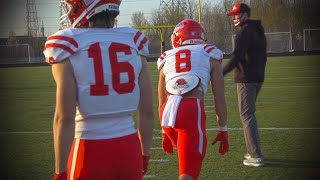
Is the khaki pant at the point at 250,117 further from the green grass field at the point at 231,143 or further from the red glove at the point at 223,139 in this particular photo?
the red glove at the point at 223,139

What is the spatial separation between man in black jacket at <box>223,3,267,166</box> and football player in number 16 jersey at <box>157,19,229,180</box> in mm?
1476

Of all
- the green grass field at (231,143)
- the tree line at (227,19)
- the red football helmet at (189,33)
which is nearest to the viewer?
the red football helmet at (189,33)

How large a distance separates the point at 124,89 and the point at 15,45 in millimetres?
37633

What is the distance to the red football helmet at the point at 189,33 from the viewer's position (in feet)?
12.3

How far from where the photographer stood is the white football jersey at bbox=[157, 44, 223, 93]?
3.57 m

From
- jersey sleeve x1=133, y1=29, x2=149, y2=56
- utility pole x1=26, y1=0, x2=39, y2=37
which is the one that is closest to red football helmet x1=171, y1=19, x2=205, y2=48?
jersey sleeve x1=133, y1=29, x2=149, y2=56

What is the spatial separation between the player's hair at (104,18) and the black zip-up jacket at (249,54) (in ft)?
9.85

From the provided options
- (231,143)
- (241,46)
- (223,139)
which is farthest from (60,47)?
(231,143)

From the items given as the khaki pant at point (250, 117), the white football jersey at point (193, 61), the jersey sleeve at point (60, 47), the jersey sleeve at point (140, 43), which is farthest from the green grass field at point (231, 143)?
the jersey sleeve at point (60, 47)

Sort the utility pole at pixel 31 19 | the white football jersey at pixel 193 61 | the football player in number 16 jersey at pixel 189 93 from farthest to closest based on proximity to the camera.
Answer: the utility pole at pixel 31 19 < the white football jersey at pixel 193 61 < the football player in number 16 jersey at pixel 189 93

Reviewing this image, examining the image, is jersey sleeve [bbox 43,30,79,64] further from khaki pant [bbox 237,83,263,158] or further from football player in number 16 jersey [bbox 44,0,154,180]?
khaki pant [bbox 237,83,263,158]

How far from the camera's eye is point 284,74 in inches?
678

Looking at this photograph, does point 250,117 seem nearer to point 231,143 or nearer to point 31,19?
point 231,143

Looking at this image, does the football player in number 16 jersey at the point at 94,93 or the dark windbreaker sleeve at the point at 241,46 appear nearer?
the football player in number 16 jersey at the point at 94,93
